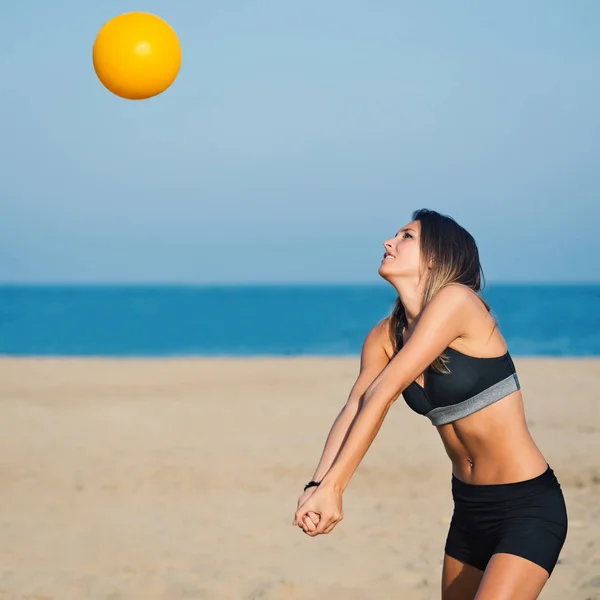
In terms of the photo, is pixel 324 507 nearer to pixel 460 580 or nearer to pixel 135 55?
pixel 460 580

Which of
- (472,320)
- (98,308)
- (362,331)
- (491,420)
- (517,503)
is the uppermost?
(472,320)

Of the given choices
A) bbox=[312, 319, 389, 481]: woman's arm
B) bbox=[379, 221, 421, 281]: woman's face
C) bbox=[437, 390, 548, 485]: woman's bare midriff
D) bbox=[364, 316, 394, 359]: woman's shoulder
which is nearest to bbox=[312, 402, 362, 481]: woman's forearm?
bbox=[312, 319, 389, 481]: woman's arm

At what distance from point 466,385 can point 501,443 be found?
0.80ft

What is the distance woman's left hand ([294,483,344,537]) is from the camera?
2.79m

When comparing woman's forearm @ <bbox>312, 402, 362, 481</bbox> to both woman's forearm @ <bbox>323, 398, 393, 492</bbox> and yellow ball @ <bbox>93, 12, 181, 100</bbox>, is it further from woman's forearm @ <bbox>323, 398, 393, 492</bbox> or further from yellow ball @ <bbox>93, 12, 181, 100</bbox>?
yellow ball @ <bbox>93, 12, 181, 100</bbox>

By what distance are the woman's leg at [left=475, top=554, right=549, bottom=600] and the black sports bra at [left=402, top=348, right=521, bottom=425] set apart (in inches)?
20.1

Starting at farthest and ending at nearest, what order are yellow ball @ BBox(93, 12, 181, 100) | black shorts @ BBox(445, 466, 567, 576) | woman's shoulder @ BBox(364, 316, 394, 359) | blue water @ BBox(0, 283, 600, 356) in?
blue water @ BBox(0, 283, 600, 356)
yellow ball @ BBox(93, 12, 181, 100)
woman's shoulder @ BBox(364, 316, 394, 359)
black shorts @ BBox(445, 466, 567, 576)

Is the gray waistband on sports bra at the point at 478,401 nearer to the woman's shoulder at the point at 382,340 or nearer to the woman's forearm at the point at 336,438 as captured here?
the woman's forearm at the point at 336,438

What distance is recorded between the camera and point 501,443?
10.2ft

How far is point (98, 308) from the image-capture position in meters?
66.0

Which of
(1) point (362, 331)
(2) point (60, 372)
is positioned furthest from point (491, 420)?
(1) point (362, 331)

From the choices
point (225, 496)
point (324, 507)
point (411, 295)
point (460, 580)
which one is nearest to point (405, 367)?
point (411, 295)

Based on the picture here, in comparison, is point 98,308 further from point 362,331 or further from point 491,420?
point 491,420

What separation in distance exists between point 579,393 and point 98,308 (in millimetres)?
55402
